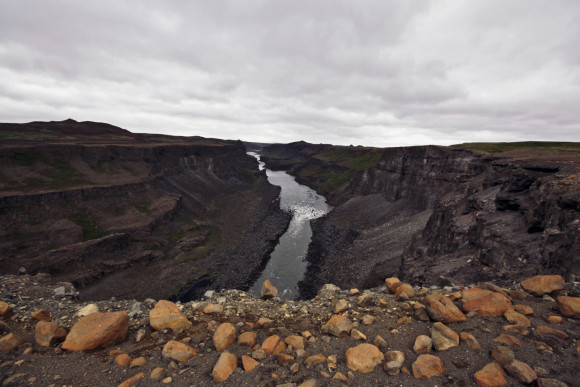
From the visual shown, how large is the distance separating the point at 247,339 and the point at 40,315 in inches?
334

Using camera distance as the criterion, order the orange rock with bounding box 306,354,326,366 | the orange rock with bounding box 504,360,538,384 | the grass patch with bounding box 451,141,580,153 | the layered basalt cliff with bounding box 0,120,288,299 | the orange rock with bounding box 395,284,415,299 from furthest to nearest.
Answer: the grass patch with bounding box 451,141,580,153
the layered basalt cliff with bounding box 0,120,288,299
the orange rock with bounding box 395,284,415,299
the orange rock with bounding box 306,354,326,366
the orange rock with bounding box 504,360,538,384

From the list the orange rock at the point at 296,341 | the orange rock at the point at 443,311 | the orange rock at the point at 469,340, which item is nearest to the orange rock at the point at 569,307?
the orange rock at the point at 443,311

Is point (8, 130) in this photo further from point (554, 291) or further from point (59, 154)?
point (554, 291)

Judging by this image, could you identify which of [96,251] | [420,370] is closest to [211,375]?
[420,370]

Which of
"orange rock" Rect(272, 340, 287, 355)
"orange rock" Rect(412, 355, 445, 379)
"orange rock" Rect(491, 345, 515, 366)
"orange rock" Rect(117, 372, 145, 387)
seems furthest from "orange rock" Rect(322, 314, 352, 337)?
"orange rock" Rect(117, 372, 145, 387)

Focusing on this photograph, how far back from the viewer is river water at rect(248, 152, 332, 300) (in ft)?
138

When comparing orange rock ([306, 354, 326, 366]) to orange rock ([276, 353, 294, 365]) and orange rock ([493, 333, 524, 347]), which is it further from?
orange rock ([493, 333, 524, 347])

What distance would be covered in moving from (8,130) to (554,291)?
12489cm

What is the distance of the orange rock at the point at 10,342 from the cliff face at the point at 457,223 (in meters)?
19.3

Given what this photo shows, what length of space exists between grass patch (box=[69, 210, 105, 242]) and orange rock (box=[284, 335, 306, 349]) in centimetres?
5044

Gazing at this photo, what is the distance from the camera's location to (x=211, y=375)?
7.18m

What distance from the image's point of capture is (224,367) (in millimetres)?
7211

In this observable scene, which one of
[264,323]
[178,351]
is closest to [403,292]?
[264,323]

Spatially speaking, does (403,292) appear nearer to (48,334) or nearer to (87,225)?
(48,334)
